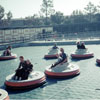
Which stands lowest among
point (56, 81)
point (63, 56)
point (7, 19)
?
point (56, 81)

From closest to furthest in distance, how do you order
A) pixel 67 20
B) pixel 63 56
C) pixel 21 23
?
pixel 63 56 → pixel 67 20 → pixel 21 23

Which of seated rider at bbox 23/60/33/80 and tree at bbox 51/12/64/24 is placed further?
tree at bbox 51/12/64/24

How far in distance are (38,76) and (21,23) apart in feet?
211

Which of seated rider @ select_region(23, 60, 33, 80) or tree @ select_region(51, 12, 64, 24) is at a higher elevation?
tree @ select_region(51, 12, 64, 24)

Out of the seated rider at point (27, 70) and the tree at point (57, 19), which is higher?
the tree at point (57, 19)

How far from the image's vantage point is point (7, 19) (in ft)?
225

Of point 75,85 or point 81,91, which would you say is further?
point 75,85

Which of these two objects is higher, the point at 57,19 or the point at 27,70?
the point at 57,19

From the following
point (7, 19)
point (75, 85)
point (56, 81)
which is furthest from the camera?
point (7, 19)

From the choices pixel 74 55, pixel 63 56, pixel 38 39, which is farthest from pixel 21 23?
pixel 63 56

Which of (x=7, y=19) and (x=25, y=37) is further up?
(x=7, y=19)

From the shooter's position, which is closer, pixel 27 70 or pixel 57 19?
pixel 27 70

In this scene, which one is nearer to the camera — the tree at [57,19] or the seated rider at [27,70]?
the seated rider at [27,70]

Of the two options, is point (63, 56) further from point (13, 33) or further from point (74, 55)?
point (13, 33)
